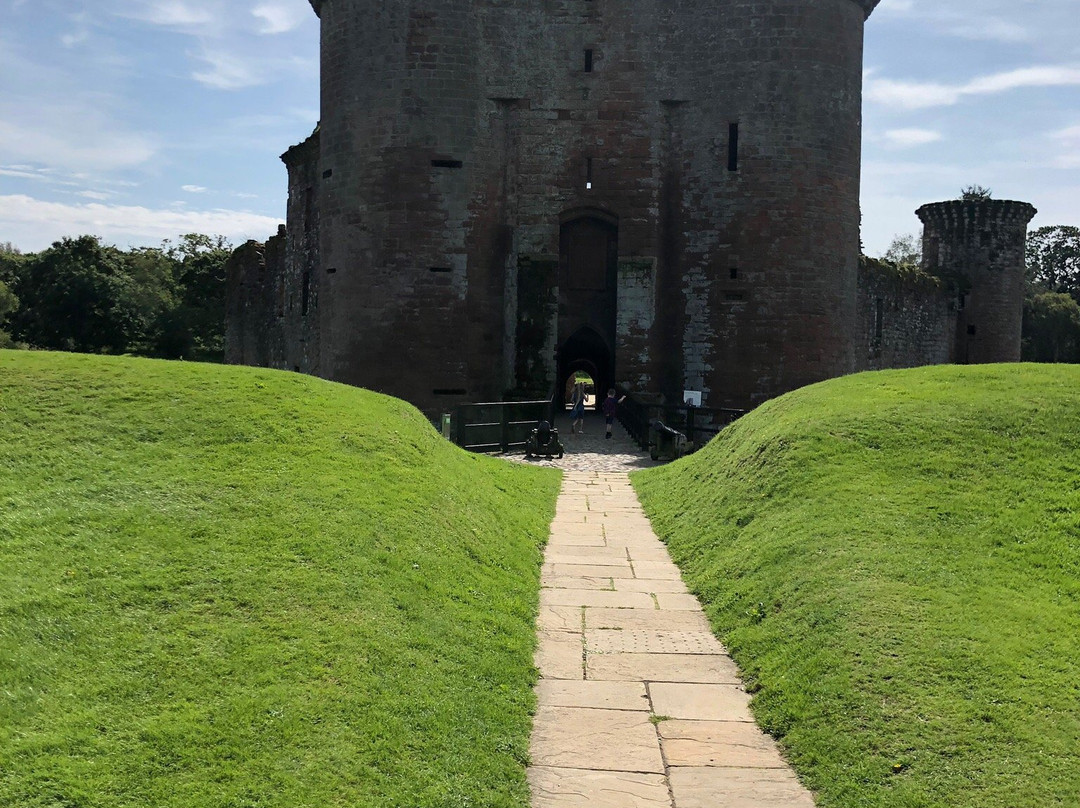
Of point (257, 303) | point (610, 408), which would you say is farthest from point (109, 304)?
point (610, 408)

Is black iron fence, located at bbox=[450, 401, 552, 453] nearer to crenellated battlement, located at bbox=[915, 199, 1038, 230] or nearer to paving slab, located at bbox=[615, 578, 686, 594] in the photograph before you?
paving slab, located at bbox=[615, 578, 686, 594]

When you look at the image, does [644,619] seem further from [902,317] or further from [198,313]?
[198,313]

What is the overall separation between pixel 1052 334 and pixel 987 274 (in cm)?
2046

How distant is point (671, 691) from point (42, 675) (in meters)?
3.53

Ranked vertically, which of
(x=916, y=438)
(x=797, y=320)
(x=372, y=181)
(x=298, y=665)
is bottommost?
(x=298, y=665)

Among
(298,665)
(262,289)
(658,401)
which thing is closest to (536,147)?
(658,401)

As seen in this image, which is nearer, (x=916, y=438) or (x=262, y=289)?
(x=916, y=438)

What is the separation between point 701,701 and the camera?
237 inches

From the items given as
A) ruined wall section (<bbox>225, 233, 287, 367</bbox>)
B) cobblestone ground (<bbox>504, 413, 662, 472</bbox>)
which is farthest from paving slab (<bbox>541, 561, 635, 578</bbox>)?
ruined wall section (<bbox>225, 233, 287, 367</bbox>)

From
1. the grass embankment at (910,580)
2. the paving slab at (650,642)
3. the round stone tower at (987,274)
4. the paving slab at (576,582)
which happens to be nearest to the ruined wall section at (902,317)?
the round stone tower at (987,274)

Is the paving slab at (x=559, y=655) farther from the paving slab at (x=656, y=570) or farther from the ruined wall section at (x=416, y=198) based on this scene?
the ruined wall section at (x=416, y=198)

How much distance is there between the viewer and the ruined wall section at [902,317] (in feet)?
95.7

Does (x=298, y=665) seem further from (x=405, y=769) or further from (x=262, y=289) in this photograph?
(x=262, y=289)

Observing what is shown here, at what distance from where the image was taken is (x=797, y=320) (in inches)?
895
